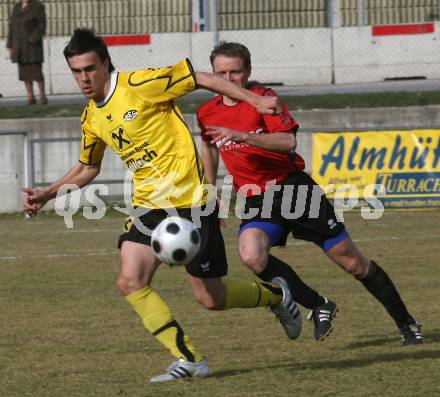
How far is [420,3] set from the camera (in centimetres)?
2362

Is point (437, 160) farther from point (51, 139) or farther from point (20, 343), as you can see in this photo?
point (20, 343)

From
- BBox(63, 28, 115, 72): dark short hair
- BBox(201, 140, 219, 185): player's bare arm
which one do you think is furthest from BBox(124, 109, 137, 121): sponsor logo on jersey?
BBox(201, 140, 219, 185): player's bare arm

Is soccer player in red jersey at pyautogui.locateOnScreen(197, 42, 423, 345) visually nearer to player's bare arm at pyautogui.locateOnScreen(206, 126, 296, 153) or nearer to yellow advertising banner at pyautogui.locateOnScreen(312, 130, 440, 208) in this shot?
player's bare arm at pyautogui.locateOnScreen(206, 126, 296, 153)

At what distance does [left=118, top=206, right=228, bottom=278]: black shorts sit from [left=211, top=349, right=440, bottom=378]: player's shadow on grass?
581 mm

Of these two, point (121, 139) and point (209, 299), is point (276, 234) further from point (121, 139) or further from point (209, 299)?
point (121, 139)

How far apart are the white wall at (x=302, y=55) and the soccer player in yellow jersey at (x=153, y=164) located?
15.8 meters

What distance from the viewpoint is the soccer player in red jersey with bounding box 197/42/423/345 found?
7.59 m

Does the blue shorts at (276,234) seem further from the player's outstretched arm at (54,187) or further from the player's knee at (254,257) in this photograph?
the player's outstretched arm at (54,187)

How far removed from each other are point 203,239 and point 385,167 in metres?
9.80

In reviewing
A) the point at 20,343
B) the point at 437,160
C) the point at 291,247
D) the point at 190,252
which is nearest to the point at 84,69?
the point at 190,252

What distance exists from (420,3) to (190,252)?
1812cm

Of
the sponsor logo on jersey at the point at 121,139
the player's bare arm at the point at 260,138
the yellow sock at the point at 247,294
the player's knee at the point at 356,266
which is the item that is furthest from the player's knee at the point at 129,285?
the player's knee at the point at 356,266

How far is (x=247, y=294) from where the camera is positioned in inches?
277

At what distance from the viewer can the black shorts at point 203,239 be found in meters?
6.71
